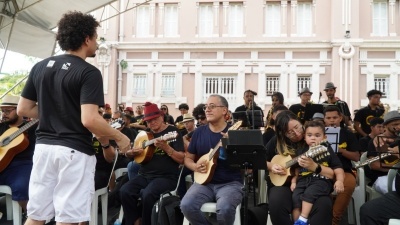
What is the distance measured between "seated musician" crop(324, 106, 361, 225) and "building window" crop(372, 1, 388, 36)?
12559mm

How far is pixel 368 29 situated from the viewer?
1575 cm

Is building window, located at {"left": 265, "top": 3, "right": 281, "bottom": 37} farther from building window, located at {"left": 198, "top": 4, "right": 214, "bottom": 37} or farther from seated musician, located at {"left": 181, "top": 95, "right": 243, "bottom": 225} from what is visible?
seated musician, located at {"left": 181, "top": 95, "right": 243, "bottom": 225}

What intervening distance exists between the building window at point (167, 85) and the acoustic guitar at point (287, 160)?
41.1ft

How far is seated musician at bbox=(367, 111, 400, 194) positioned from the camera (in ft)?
12.4

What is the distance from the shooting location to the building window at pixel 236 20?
16.4m

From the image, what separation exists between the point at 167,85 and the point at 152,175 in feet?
39.4

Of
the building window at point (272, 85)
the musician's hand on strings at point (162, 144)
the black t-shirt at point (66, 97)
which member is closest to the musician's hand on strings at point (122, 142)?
the black t-shirt at point (66, 97)

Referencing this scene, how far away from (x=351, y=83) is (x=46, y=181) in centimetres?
1477

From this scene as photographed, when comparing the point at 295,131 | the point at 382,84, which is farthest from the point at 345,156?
the point at 382,84

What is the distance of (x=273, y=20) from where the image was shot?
1639 cm

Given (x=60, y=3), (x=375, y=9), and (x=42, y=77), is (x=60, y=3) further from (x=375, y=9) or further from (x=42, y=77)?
(x=375, y=9)

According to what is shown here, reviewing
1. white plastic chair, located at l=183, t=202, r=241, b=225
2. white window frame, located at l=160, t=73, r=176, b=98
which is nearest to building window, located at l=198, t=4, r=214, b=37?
white window frame, located at l=160, t=73, r=176, b=98

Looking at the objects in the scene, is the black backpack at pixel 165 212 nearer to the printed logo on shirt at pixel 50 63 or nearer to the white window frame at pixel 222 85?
the printed logo on shirt at pixel 50 63


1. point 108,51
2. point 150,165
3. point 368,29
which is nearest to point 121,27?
point 108,51
